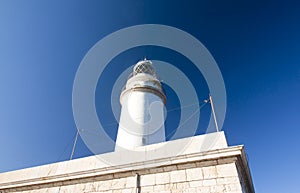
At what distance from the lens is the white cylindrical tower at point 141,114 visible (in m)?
7.21

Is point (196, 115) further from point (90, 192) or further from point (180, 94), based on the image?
point (90, 192)

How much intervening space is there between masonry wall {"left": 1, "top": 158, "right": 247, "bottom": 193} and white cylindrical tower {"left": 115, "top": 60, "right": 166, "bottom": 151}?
226 cm

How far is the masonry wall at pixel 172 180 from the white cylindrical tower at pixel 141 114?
2.26 metres

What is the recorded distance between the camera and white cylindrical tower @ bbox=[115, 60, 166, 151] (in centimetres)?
721

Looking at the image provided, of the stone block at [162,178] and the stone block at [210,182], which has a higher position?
the stone block at [162,178]

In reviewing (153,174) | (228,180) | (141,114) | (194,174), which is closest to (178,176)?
(194,174)

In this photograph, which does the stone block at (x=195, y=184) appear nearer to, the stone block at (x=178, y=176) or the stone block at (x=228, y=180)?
the stone block at (x=178, y=176)

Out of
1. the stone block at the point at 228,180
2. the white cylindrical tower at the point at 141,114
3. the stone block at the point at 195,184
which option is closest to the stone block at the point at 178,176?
the stone block at the point at 195,184

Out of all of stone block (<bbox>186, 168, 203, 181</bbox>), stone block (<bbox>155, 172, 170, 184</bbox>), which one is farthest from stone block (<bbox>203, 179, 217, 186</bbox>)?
stone block (<bbox>155, 172, 170, 184</bbox>)

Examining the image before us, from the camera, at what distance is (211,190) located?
358cm

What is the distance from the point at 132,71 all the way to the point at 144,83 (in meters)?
2.60

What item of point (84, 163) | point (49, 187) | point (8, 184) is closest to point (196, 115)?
point (84, 163)

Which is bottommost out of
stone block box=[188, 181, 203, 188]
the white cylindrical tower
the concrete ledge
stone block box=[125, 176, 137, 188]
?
stone block box=[188, 181, 203, 188]

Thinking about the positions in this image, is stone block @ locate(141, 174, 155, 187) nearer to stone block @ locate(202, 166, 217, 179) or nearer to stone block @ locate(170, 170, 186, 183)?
stone block @ locate(170, 170, 186, 183)
